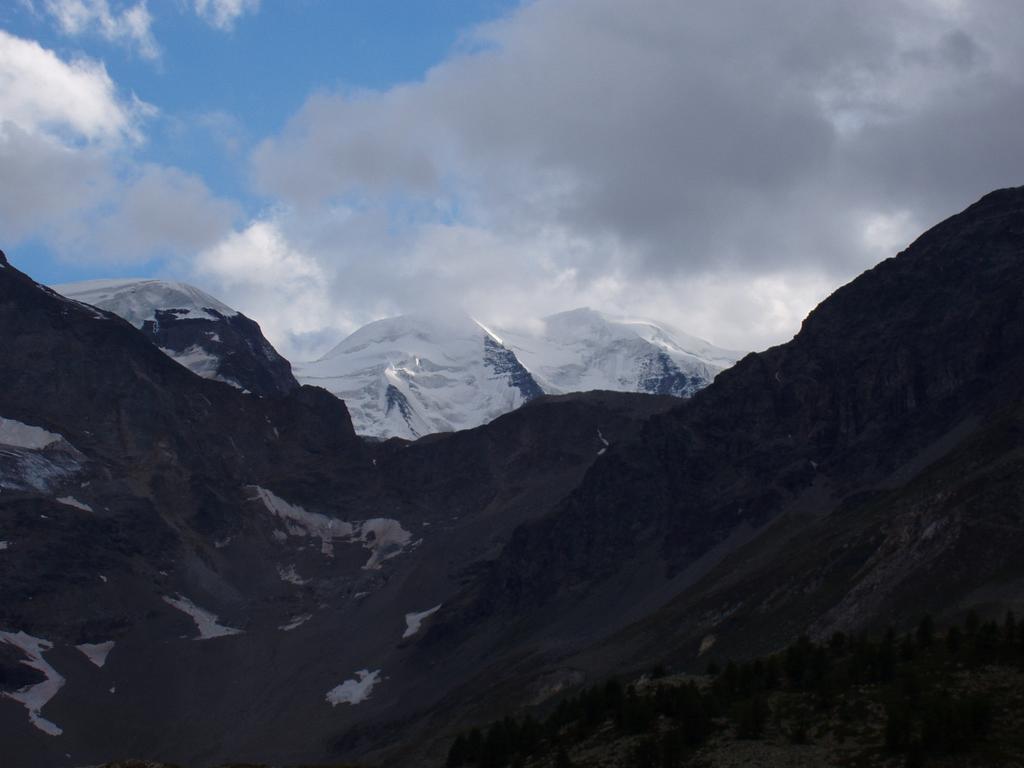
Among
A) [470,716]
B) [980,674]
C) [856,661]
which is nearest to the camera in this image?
[980,674]

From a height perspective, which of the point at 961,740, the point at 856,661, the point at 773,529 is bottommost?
the point at 961,740

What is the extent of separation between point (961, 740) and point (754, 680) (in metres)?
16.0

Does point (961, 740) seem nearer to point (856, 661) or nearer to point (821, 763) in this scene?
point (821, 763)

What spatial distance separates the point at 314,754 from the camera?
619 feet

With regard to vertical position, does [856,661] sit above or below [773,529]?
below

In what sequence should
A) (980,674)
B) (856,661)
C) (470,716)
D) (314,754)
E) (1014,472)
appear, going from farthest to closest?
(314,754) → (470,716) → (1014,472) → (856,661) → (980,674)

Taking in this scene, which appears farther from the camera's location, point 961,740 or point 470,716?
point 470,716

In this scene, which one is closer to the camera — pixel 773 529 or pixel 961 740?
pixel 961 740

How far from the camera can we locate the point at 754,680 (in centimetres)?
6831

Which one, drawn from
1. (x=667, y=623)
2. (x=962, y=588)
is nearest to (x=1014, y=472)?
(x=962, y=588)

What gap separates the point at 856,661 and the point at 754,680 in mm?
5159

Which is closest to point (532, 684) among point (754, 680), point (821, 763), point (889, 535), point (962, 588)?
point (889, 535)

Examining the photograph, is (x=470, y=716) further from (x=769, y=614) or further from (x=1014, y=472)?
(x=1014, y=472)

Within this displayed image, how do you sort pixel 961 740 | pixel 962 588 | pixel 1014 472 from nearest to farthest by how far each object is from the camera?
1. pixel 961 740
2. pixel 962 588
3. pixel 1014 472
